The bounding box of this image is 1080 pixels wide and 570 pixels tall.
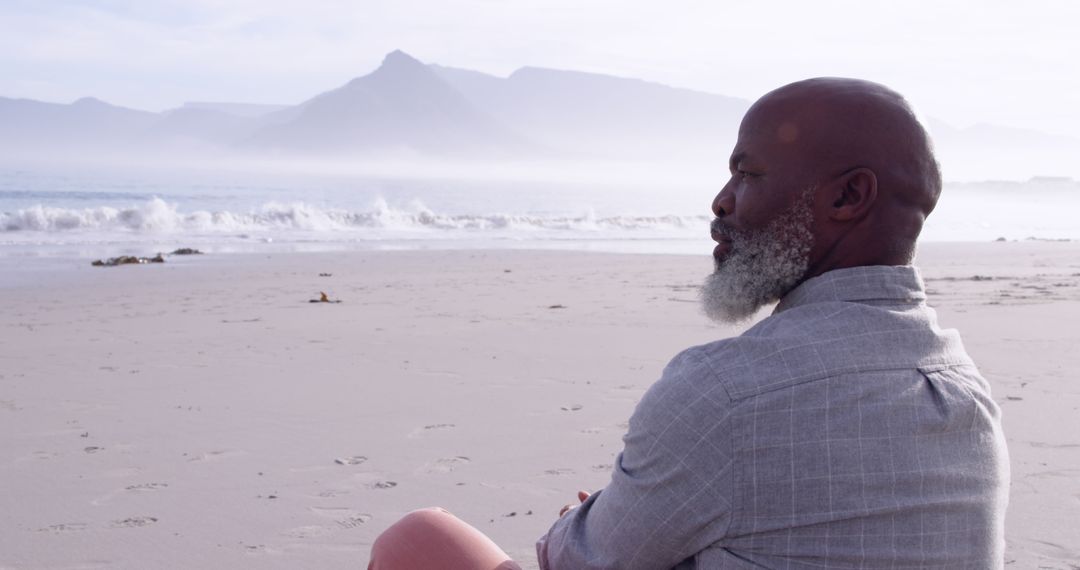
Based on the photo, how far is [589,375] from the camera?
6223 millimetres

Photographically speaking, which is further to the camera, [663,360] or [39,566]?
[663,360]

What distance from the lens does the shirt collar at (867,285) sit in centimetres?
147

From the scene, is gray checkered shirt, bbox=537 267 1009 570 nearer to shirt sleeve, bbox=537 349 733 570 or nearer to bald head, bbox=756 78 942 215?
shirt sleeve, bbox=537 349 733 570

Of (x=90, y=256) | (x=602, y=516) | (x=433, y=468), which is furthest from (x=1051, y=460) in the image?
(x=90, y=256)

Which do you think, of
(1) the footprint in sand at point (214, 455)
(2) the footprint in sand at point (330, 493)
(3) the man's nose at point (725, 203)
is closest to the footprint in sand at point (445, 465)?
(2) the footprint in sand at point (330, 493)

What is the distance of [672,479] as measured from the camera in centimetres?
136

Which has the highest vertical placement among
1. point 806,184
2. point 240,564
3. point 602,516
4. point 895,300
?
point 806,184

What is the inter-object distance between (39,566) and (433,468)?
62.3 inches

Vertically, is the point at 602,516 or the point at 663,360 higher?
the point at 602,516

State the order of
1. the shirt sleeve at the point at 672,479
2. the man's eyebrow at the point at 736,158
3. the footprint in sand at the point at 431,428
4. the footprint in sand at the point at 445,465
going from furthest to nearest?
the footprint in sand at the point at 431,428 → the footprint in sand at the point at 445,465 → the man's eyebrow at the point at 736,158 → the shirt sleeve at the point at 672,479

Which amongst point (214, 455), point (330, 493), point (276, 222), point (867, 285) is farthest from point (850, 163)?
point (276, 222)

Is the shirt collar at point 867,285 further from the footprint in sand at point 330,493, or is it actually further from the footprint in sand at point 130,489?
the footprint in sand at point 130,489

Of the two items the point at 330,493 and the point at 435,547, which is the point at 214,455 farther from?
the point at 435,547

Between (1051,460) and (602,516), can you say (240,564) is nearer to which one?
(602,516)
